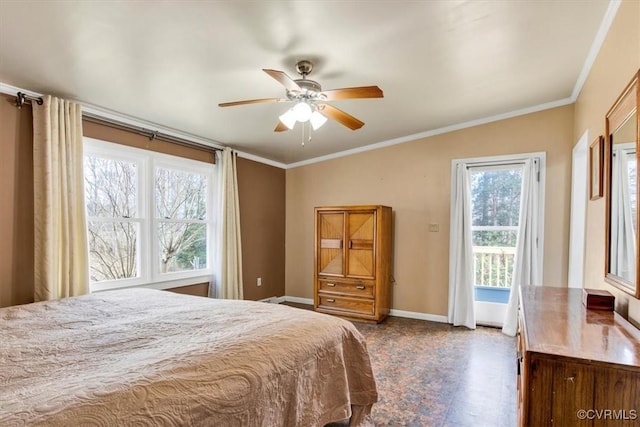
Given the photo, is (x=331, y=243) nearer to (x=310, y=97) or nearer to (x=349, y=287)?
(x=349, y=287)

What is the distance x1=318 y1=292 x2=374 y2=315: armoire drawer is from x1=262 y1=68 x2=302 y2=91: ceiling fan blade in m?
2.95

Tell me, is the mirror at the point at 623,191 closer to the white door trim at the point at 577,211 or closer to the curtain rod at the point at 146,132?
the white door trim at the point at 577,211

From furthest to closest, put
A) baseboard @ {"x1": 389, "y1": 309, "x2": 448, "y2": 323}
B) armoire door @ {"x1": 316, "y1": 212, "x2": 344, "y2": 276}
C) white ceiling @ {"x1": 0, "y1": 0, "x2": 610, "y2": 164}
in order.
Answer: armoire door @ {"x1": 316, "y1": 212, "x2": 344, "y2": 276} < baseboard @ {"x1": 389, "y1": 309, "x2": 448, "y2": 323} < white ceiling @ {"x1": 0, "y1": 0, "x2": 610, "y2": 164}

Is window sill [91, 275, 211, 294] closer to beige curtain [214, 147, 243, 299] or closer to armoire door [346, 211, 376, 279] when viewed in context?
beige curtain [214, 147, 243, 299]

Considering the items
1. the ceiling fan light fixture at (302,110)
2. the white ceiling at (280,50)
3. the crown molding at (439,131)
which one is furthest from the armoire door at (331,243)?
the ceiling fan light fixture at (302,110)

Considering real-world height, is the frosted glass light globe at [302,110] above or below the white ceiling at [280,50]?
below

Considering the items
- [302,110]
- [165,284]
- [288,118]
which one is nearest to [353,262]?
[165,284]

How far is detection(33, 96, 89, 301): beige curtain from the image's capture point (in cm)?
265

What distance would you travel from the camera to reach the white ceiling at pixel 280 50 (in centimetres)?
187

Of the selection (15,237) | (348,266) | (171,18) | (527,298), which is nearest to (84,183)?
(15,237)

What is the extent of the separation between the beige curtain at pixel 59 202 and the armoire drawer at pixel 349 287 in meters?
2.73

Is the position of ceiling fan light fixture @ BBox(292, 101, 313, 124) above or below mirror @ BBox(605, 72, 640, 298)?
above

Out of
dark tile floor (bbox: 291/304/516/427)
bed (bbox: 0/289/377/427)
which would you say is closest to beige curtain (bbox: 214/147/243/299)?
dark tile floor (bbox: 291/304/516/427)

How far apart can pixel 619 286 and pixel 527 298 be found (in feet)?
1.49
